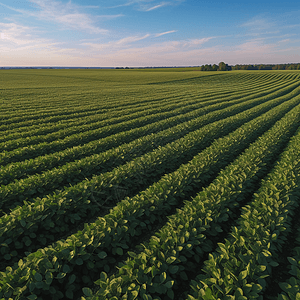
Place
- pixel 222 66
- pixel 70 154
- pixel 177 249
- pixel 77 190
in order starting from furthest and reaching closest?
1. pixel 222 66
2. pixel 70 154
3. pixel 77 190
4. pixel 177 249

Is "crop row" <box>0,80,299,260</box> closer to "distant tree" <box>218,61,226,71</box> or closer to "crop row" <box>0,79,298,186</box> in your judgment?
"crop row" <box>0,79,298,186</box>

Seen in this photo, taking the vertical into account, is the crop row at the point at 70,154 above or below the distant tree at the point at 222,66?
below

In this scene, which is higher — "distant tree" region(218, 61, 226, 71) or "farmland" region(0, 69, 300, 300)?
"distant tree" region(218, 61, 226, 71)

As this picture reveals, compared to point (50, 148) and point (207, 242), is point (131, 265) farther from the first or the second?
point (50, 148)

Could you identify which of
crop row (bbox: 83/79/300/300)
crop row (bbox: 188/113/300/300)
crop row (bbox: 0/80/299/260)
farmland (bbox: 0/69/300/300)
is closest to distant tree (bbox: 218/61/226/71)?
farmland (bbox: 0/69/300/300)

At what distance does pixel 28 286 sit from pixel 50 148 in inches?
337

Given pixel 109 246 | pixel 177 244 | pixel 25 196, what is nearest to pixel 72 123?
pixel 25 196

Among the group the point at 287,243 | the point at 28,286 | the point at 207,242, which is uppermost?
the point at 28,286

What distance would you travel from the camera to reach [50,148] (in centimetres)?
1082

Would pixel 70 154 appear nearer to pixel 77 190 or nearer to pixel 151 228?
pixel 77 190

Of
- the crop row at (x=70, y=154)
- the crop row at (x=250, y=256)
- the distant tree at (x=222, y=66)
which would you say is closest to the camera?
the crop row at (x=250, y=256)

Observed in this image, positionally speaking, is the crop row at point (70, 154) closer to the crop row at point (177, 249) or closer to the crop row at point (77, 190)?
the crop row at point (77, 190)

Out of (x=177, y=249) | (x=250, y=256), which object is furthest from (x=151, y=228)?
(x=250, y=256)

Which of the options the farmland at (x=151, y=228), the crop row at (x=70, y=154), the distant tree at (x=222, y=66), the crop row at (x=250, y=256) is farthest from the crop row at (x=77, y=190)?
the distant tree at (x=222, y=66)
